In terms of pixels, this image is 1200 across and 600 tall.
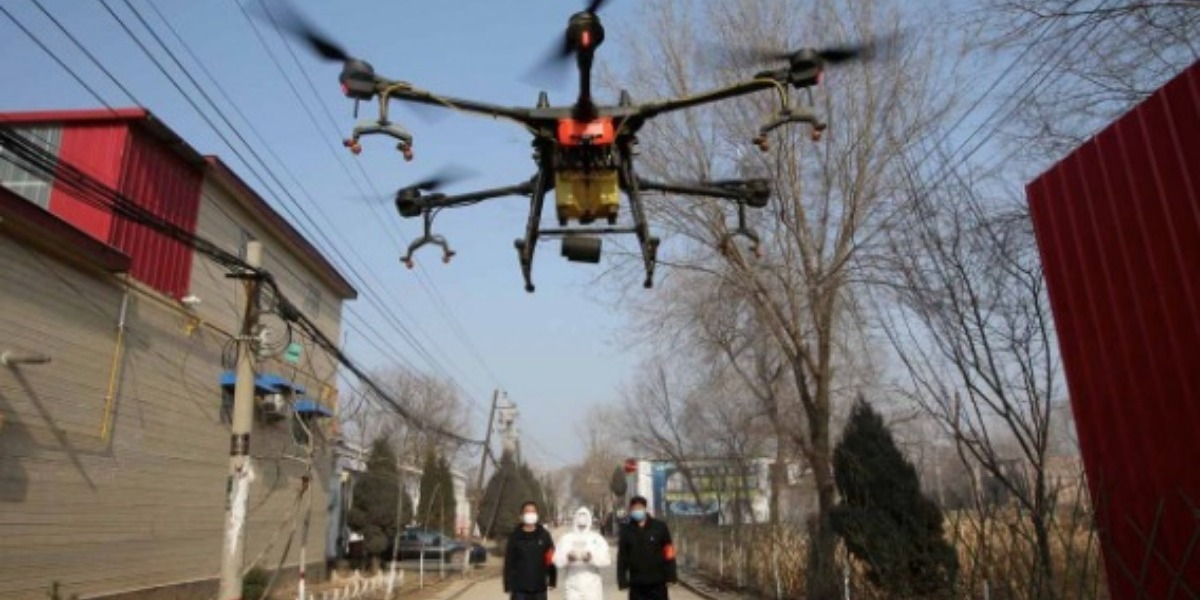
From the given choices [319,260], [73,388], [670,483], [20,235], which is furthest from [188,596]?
[670,483]

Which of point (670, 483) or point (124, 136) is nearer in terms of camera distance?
point (124, 136)

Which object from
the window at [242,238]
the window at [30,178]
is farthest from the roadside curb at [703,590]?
the window at [30,178]

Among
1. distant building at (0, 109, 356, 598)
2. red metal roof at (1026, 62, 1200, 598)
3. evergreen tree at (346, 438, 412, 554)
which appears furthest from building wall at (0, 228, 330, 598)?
evergreen tree at (346, 438, 412, 554)

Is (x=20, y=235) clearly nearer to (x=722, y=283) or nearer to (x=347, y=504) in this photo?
(x=722, y=283)

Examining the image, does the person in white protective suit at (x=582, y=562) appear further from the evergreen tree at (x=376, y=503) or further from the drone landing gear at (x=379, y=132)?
the evergreen tree at (x=376, y=503)

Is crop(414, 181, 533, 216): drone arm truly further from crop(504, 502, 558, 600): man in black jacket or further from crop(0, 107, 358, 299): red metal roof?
crop(0, 107, 358, 299): red metal roof
